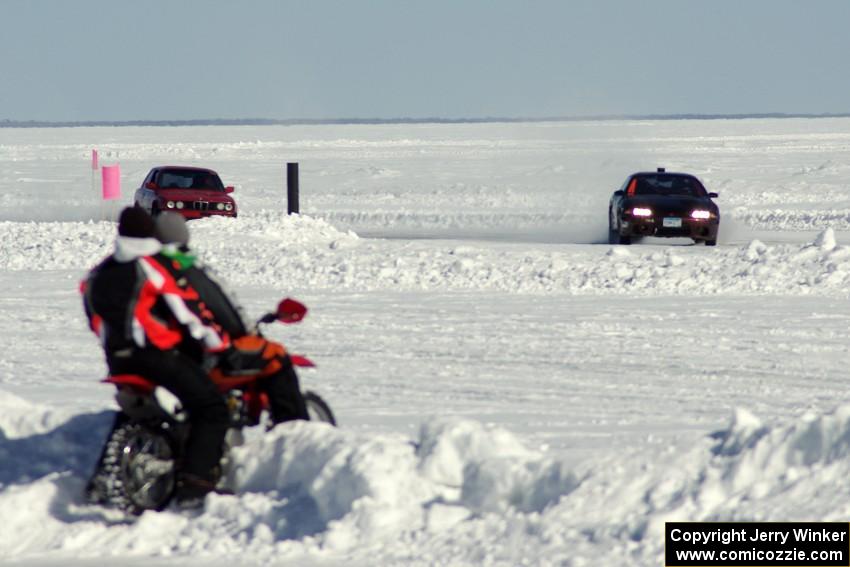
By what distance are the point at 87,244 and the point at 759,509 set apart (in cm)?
1646

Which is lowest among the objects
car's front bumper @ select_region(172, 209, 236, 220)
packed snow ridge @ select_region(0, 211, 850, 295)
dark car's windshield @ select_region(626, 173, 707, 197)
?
car's front bumper @ select_region(172, 209, 236, 220)

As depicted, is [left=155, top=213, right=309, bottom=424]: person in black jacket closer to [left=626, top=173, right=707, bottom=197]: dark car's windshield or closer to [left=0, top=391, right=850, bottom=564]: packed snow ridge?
[left=0, top=391, right=850, bottom=564]: packed snow ridge

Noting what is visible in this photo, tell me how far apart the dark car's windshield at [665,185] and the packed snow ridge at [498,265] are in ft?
13.6

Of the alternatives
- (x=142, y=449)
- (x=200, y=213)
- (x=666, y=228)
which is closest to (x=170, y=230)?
(x=142, y=449)

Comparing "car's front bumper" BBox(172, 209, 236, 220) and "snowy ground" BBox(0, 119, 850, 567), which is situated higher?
"snowy ground" BBox(0, 119, 850, 567)

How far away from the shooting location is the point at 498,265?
17.9 m

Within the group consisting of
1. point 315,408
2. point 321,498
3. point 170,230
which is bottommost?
point 321,498

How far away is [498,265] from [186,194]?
38.2ft

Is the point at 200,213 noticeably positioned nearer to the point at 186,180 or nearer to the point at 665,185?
the point at 186,180

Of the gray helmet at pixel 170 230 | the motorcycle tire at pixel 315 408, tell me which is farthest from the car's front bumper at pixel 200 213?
the gray helmet at pixel 170 230

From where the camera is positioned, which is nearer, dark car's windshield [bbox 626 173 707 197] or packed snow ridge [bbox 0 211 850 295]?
packed snow ridge [bbox 0 211 850 295]

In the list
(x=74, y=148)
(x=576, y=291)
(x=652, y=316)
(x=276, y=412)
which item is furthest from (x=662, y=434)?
(x=74, y=148)

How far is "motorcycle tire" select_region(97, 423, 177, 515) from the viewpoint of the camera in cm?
671

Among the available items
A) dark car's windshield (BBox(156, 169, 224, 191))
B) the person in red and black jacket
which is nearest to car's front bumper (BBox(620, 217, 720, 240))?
dark car's windshield (BBox(156, 169, 224, 191))
